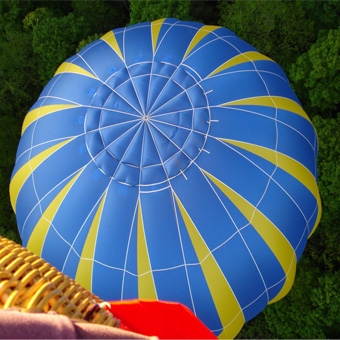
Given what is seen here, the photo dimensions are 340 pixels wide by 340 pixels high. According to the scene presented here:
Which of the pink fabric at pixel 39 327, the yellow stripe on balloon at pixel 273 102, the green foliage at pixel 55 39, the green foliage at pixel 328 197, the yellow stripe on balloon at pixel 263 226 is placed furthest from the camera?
the green foliage at pixel 55 39

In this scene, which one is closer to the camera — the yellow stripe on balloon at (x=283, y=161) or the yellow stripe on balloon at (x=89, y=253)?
the yellow stripe on balloon at (x=89, y=253)

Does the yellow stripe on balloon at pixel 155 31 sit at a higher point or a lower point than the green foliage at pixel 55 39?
higher

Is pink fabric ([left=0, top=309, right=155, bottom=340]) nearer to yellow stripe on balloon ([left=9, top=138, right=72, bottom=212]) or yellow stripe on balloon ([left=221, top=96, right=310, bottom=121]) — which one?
yellow stripe on balloon ([left=9, top=138, right=72, bottom=212])

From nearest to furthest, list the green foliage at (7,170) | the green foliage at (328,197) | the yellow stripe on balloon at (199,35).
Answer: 1. the yellow stripe on balloon at (199,35)
2. the green foliage at (328,197)
3. the green foliage at (7,170)

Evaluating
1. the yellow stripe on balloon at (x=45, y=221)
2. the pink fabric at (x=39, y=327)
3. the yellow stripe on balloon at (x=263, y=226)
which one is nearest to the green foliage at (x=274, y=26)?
the yellow stripe on balloon at (x=263, y=226)

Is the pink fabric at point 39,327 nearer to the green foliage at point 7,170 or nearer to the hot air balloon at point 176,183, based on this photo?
the hot air balloon at point 176,183

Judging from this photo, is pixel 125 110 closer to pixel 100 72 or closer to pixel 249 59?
pixel 100 72

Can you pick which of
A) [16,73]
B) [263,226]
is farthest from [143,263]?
[16,73]

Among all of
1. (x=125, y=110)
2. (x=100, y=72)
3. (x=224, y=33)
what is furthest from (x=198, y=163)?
(x=224, y=33)
